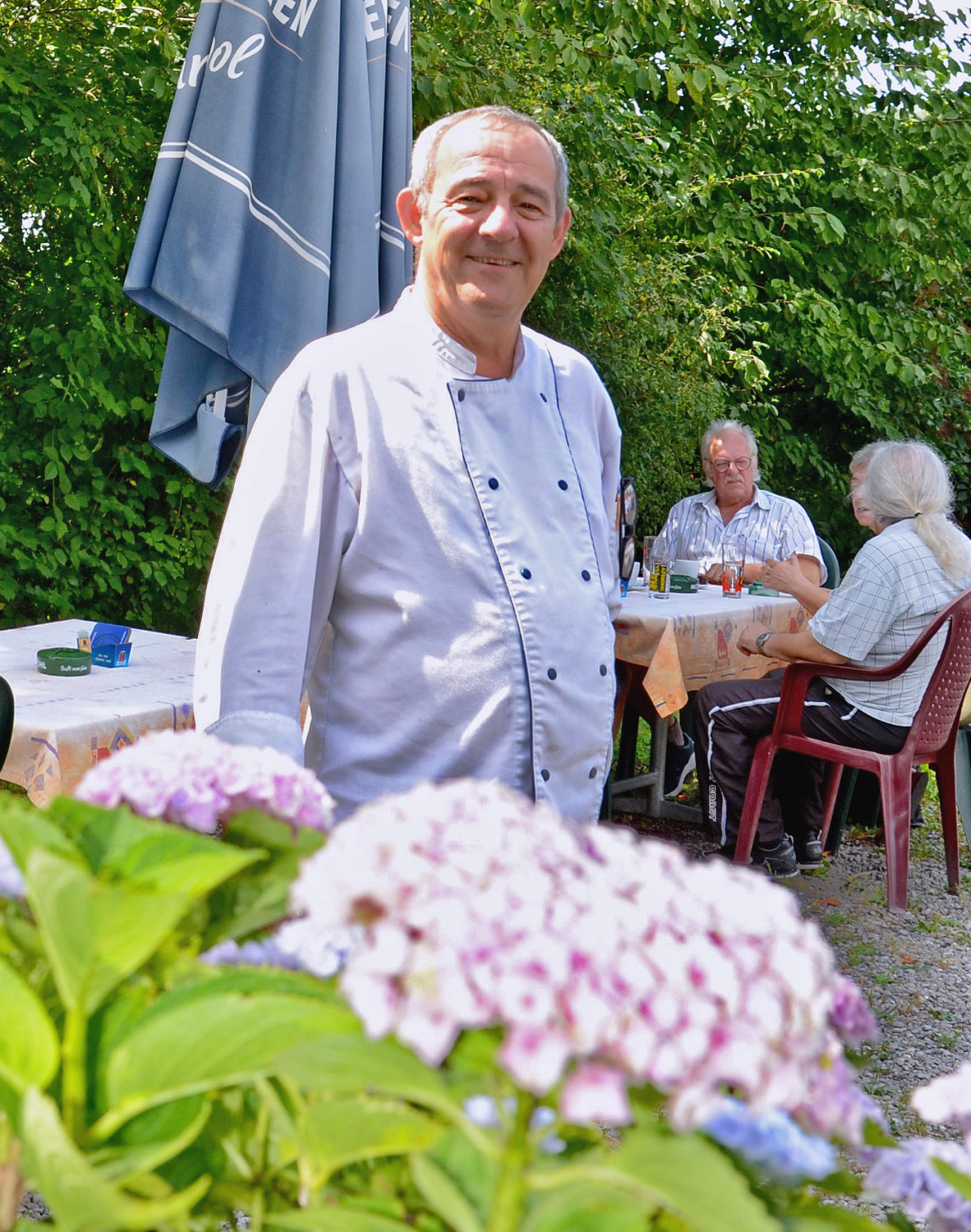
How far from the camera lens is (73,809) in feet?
2.14

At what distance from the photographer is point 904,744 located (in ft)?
15.5

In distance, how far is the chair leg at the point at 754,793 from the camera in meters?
4.89

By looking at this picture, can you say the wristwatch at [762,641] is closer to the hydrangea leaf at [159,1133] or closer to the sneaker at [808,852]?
the sneaker at [808,852]

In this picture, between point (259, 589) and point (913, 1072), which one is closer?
point (259, 589)

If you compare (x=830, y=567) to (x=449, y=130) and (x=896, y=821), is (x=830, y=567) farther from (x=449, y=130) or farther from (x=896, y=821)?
(x=449, y=130)

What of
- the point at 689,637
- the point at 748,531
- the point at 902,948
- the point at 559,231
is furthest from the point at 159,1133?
the point at 748,531

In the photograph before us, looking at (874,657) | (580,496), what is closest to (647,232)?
(874,657)

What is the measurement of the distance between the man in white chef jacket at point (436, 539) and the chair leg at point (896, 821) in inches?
122

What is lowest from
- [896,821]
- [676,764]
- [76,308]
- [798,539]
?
[676,764]

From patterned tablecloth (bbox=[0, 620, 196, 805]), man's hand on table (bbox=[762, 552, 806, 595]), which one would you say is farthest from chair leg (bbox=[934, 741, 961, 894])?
patterned tablecloth (bbox=[0, 620, 196, 805])

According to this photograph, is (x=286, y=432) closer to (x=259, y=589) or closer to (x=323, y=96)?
(x=259, y=589)

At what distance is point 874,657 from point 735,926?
4405 millimetres

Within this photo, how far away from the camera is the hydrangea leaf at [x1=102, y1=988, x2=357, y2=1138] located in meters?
0.54

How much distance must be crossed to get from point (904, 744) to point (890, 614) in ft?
1.64
